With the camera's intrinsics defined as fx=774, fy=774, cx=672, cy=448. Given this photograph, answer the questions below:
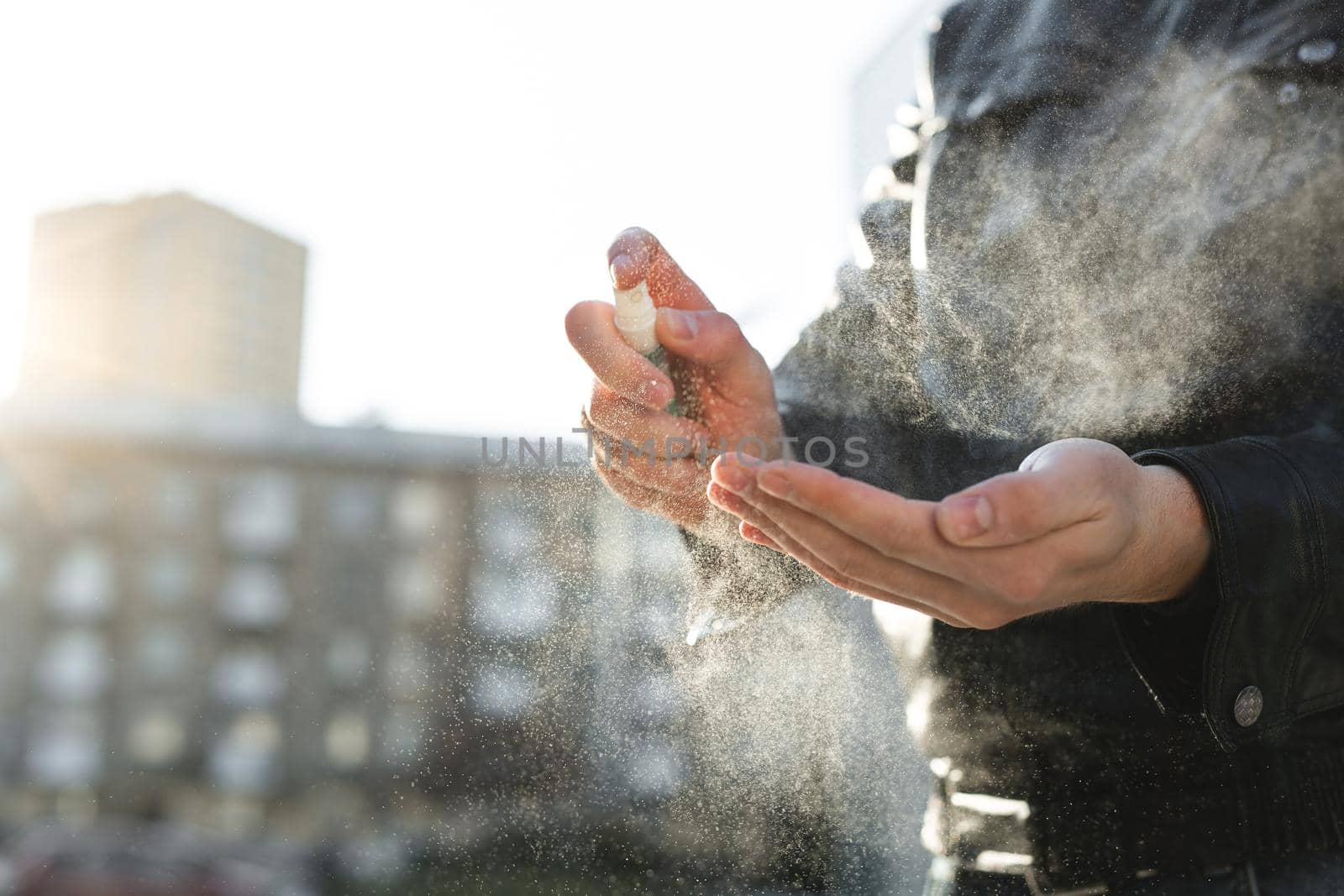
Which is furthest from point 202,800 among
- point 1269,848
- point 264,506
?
point 1269,848

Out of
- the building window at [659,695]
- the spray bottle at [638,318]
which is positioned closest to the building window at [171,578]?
the building window at [659,695]

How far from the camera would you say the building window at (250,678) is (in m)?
12.3

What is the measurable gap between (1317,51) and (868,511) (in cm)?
48

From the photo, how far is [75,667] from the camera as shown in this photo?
12.5m

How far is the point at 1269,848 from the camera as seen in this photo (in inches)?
16.7

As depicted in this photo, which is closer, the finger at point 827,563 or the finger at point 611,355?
the finger at point 827,563

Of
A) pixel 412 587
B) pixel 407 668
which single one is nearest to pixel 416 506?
pixel 412 587

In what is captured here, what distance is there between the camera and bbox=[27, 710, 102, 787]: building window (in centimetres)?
1207

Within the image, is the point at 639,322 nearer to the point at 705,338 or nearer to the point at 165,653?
the point at 705,338

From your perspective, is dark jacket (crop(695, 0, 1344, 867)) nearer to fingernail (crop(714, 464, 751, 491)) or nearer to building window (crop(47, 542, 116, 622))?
fingernail (crop(714, 464, 751, 491))

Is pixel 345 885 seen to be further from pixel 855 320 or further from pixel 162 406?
pixel 162 406

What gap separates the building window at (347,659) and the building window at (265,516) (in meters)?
1.81

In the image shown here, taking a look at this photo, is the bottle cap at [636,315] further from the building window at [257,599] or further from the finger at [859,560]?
the building window at [257,599]

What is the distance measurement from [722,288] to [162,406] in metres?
14.5
